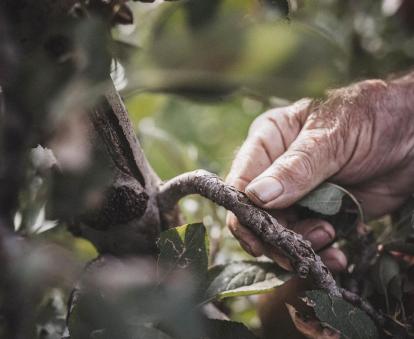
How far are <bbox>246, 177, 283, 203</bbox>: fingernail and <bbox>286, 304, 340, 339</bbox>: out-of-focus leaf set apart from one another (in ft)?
0.63

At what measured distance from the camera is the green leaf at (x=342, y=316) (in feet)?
2.30

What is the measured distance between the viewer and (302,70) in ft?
1.02

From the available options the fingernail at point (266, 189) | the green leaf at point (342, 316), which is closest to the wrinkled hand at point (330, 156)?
the fingernail at point (266, 189)

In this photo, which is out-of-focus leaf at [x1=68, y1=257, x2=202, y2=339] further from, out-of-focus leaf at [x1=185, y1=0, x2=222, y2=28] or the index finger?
the index finger

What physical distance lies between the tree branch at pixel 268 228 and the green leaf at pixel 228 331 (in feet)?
0.38

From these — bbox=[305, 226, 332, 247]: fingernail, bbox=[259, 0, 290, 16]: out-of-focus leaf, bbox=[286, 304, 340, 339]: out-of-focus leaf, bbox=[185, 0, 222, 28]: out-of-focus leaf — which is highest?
bbox=[185, 0, 222, 28]: out-of-focus leaf

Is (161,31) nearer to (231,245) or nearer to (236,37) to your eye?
(236,37)

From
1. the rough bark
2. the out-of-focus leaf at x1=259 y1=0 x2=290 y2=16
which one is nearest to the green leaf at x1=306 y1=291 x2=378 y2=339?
the rough bark

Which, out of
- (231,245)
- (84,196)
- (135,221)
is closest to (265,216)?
(135,221)

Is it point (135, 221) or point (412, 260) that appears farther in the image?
point (412, 260)

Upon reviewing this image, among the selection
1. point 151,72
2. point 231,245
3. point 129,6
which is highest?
point 151,72

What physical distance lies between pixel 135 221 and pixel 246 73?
52cm

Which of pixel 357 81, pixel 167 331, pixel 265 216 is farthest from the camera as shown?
pixel 357 81

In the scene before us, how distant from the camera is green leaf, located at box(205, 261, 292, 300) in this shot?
0.75 m
